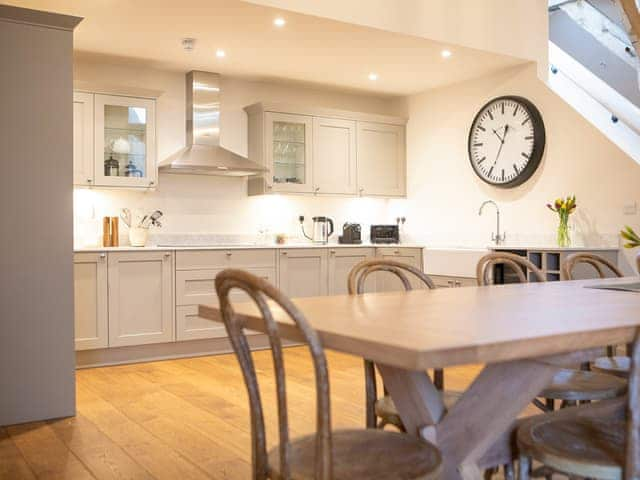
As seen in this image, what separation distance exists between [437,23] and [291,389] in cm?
295

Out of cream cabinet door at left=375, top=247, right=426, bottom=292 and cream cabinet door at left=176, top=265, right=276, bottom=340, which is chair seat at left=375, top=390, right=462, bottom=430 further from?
cream cabinet door at left=375, top=247, right=426, bottom=292

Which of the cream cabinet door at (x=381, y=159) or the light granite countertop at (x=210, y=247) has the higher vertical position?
the cream cabinet door at (x=381, y=159)

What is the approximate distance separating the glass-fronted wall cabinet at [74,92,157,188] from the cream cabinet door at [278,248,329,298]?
4.32ft

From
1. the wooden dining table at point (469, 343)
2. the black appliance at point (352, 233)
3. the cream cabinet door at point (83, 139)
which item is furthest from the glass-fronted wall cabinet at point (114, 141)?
the wooden dining table at point (469, 343)

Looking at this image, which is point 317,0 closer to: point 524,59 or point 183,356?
point 524,59

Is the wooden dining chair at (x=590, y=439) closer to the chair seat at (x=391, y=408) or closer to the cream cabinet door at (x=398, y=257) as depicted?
the chair seat at (x=391, y=408)

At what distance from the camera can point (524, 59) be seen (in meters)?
5.69

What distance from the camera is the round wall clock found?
18.8ft

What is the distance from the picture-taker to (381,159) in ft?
22.7

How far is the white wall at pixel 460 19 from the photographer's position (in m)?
4.66

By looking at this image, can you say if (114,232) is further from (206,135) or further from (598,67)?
(598,67)

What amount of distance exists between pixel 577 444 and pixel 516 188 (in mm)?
4581

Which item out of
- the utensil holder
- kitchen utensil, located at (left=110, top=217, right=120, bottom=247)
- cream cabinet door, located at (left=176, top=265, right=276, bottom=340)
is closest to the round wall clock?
cream cabinet door, located at (left=176, top=265, right=276, bottom=340)

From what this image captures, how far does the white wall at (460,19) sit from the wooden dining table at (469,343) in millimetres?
3028
